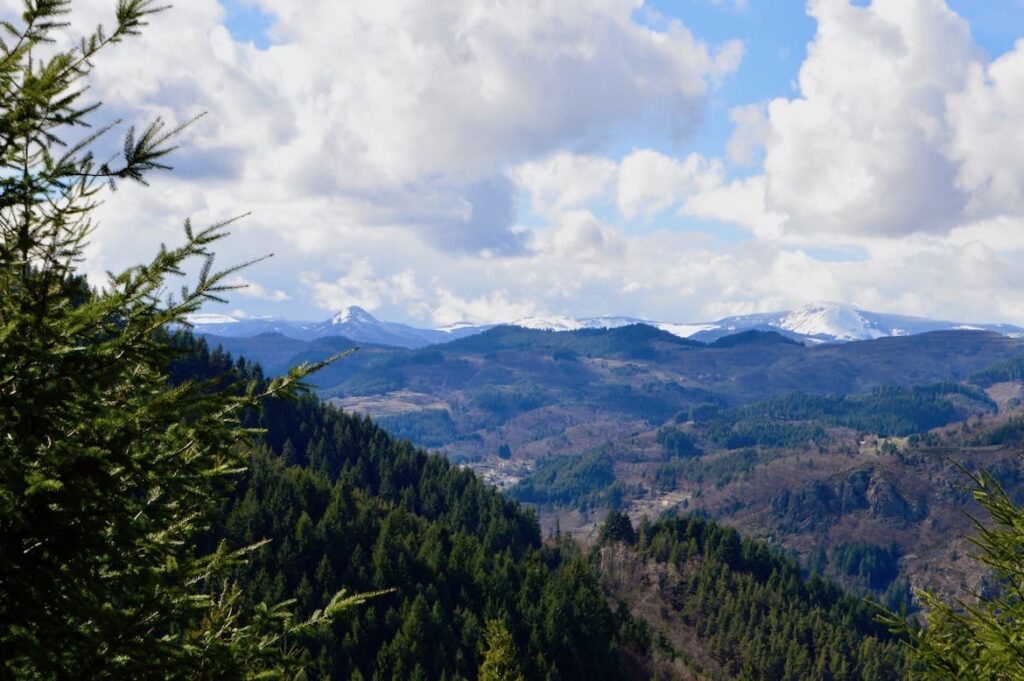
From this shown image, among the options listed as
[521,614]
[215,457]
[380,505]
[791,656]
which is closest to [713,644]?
[791,656]

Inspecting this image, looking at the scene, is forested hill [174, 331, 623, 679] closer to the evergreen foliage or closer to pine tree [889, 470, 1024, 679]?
the evergreen foliage

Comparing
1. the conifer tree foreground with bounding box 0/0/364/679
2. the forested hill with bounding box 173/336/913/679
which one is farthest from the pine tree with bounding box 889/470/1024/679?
the forested hill with bounding box 173/336/913/679

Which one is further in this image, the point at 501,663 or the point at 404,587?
the point at 404,587

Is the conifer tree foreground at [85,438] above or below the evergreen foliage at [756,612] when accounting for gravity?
above

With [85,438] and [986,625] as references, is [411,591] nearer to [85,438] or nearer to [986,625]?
[986,625]

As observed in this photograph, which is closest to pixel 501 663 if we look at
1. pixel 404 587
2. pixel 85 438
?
pixel 85 438

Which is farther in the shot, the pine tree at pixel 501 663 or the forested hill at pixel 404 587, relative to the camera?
the forested hill at pixel 404 587

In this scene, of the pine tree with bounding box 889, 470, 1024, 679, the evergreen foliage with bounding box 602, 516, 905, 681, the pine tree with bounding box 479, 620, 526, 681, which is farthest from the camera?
the evergreen foliage with bounding box 602, 516, 905, 681

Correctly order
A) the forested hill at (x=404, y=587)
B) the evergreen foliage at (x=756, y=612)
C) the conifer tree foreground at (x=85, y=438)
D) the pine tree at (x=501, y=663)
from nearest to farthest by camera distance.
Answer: the conifer tree foreground at (x=85, y=438) → the pine tree at (x=501, y=663) → the forested hill at (x=404, y=587) → the evergreen foliage at (x=756, y=612)

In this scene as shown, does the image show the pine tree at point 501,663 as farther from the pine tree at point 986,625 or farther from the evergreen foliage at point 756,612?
the evergreen foliage at point 756,612

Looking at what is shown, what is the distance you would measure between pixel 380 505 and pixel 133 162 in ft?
477

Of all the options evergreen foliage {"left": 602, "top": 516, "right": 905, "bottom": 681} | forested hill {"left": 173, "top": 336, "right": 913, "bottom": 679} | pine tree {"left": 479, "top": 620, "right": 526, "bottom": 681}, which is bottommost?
evergreen foliage {"left": 602, "top": 516, "right": 905, "bottom": 681}

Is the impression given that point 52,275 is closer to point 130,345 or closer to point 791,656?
point 130,345

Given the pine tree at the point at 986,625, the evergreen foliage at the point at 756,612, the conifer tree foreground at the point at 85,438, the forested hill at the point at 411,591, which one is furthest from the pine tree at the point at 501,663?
the evergreen foliage at the point at 756,612
